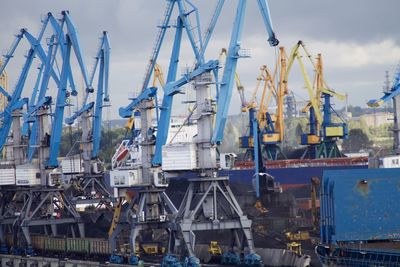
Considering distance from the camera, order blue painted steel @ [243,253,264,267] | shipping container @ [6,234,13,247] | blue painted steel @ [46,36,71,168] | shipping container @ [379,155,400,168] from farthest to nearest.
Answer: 1. shipping container @ [6,234,13,247]
2. blue painted steel @ [46,36,71,168]
3. shipping container @ [379,155,400,168]
4. blue painted steel @ [243,253,264,267]

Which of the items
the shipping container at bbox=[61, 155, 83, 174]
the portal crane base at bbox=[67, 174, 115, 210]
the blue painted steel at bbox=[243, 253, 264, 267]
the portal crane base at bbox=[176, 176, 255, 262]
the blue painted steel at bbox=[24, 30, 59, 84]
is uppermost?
the blue painted steel at bbox=[24, 30, 59, 84]

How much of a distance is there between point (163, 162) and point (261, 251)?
8.76 meters

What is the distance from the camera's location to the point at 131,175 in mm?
80125

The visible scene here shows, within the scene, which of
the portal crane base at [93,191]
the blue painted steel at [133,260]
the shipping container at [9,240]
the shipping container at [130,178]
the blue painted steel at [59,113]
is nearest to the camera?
the blue painted steel at [133,260]

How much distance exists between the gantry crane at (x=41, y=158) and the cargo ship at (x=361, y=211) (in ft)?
114

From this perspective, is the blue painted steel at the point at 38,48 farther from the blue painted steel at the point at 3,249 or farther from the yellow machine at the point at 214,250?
the yellow machine at the point at 214,250

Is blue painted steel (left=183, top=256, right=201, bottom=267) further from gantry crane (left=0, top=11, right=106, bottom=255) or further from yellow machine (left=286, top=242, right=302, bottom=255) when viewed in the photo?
gantry crane (left=0, top=11, right=106, bottom=255)

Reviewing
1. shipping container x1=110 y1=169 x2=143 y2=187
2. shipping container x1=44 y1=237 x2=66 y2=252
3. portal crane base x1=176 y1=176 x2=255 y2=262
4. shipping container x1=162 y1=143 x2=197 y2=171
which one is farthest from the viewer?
shipping container x1=44 y1=237 x2=66 y2=252

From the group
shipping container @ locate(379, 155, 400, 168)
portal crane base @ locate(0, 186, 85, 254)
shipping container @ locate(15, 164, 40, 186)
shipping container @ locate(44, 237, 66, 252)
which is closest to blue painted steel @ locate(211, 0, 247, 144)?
shipping container @ locate(379, 155, 400, 168)

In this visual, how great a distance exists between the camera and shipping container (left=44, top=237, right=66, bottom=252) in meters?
88.4

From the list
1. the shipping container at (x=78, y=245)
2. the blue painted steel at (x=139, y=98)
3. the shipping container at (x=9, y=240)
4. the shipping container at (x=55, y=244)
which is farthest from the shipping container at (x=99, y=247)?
the shipping container at (x=9, y=240)

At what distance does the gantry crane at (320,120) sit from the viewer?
134 m

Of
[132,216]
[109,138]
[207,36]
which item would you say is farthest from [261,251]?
[109,138]

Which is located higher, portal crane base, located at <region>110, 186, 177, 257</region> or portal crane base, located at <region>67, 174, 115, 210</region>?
portal crane base, located at <region>67, 174, 115, 210</region>
